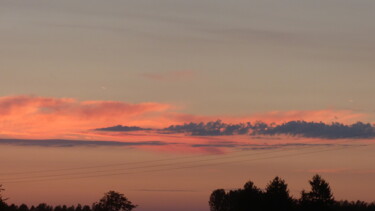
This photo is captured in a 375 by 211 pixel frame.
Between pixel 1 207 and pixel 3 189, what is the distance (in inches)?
397

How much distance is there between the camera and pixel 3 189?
18575 centimetres

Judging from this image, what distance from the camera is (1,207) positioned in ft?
637
